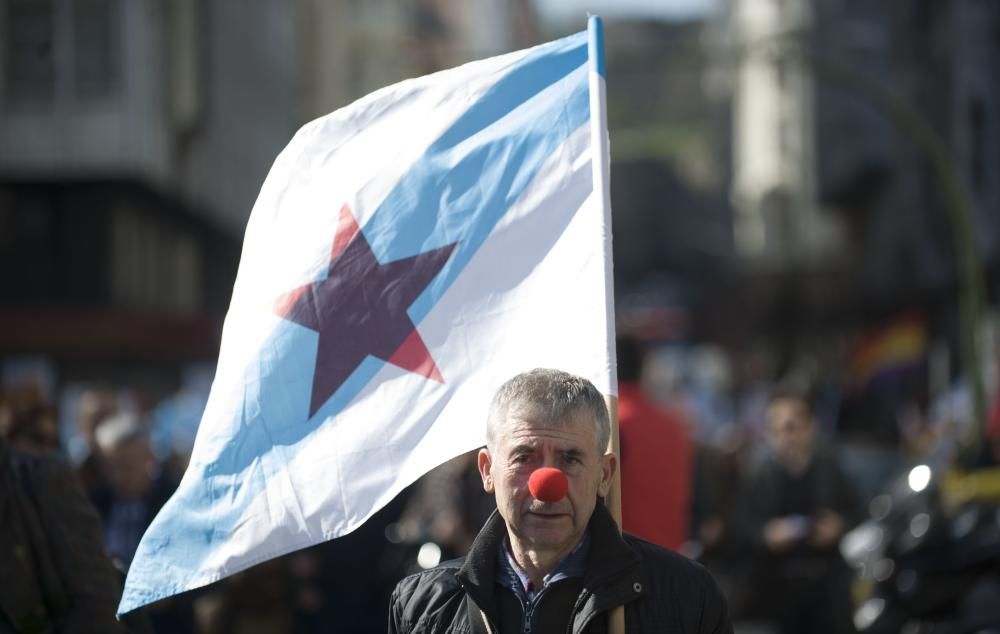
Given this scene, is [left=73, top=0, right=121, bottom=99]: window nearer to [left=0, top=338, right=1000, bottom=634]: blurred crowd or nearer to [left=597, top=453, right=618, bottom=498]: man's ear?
[left=0, top=338, right=1000, bottom=634]: blurred crowd

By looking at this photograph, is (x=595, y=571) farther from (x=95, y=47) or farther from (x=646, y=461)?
(x=95, y=47)

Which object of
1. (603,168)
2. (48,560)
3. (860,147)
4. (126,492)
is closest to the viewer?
(603,168)

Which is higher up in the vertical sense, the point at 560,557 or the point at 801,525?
the point at 560,557

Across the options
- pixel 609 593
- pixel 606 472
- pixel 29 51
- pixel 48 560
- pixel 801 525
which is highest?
pixel 29 51

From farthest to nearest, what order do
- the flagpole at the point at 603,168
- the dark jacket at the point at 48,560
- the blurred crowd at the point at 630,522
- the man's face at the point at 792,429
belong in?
1. the man's face at the point at 792,429
2. the blurred crowd at the point at 630,522
3. the dark jacket at the point at 48,560
4. the flagpole at the point at 603,168

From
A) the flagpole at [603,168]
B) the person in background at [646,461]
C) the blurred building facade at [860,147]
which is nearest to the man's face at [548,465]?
the flagpole at [603,168]

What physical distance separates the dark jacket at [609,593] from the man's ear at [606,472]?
2.2 inches

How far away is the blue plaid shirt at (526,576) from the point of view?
3.99m

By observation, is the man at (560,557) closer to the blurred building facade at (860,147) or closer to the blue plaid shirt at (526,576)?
the blue plaid shirt at (526,576)

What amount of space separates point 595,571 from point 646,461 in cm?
337

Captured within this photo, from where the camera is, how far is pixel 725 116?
11656 centimetres

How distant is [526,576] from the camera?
13.3ft

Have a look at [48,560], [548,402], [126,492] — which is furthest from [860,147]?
[548,402]

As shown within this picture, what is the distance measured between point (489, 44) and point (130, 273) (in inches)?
2355
